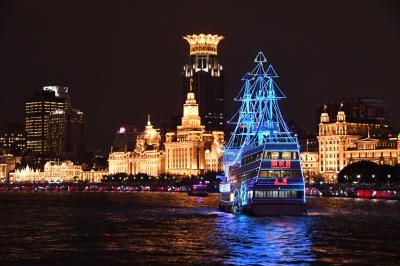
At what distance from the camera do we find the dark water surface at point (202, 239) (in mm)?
68125

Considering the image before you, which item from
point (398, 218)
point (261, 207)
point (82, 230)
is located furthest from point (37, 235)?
point (398, 218)

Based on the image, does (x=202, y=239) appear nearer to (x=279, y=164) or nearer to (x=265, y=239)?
(x=265, y=239)

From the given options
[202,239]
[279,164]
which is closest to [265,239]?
[202,239]

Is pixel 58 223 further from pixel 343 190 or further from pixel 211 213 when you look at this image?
pixel 343 190

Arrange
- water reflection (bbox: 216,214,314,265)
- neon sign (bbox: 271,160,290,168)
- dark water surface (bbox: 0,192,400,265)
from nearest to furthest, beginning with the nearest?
1. water reflection (bbox: 216,214,314,265)
2. dark water surface (bbox: 0,192,400,265)
3. neon sign (bbox: 271,160,290,168)

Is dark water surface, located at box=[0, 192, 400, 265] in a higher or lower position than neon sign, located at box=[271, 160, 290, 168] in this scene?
lower

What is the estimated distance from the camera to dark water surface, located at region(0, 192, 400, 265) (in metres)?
68.1

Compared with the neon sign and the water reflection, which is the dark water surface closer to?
the water reflection

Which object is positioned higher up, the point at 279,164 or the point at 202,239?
the point at 279,164

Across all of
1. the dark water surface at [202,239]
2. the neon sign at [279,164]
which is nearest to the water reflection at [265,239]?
the dark water surface at [202,239]

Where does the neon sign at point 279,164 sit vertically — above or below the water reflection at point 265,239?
above

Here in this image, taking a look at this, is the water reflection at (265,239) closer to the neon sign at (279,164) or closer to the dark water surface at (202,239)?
the dark water surface at (202,239)

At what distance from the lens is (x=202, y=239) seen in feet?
270

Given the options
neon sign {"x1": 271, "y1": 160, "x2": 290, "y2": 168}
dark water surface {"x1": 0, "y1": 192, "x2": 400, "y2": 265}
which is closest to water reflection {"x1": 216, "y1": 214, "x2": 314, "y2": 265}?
dark water surface {"x1": 0, "y1": 192, "x2": 400, "y2": 265}
